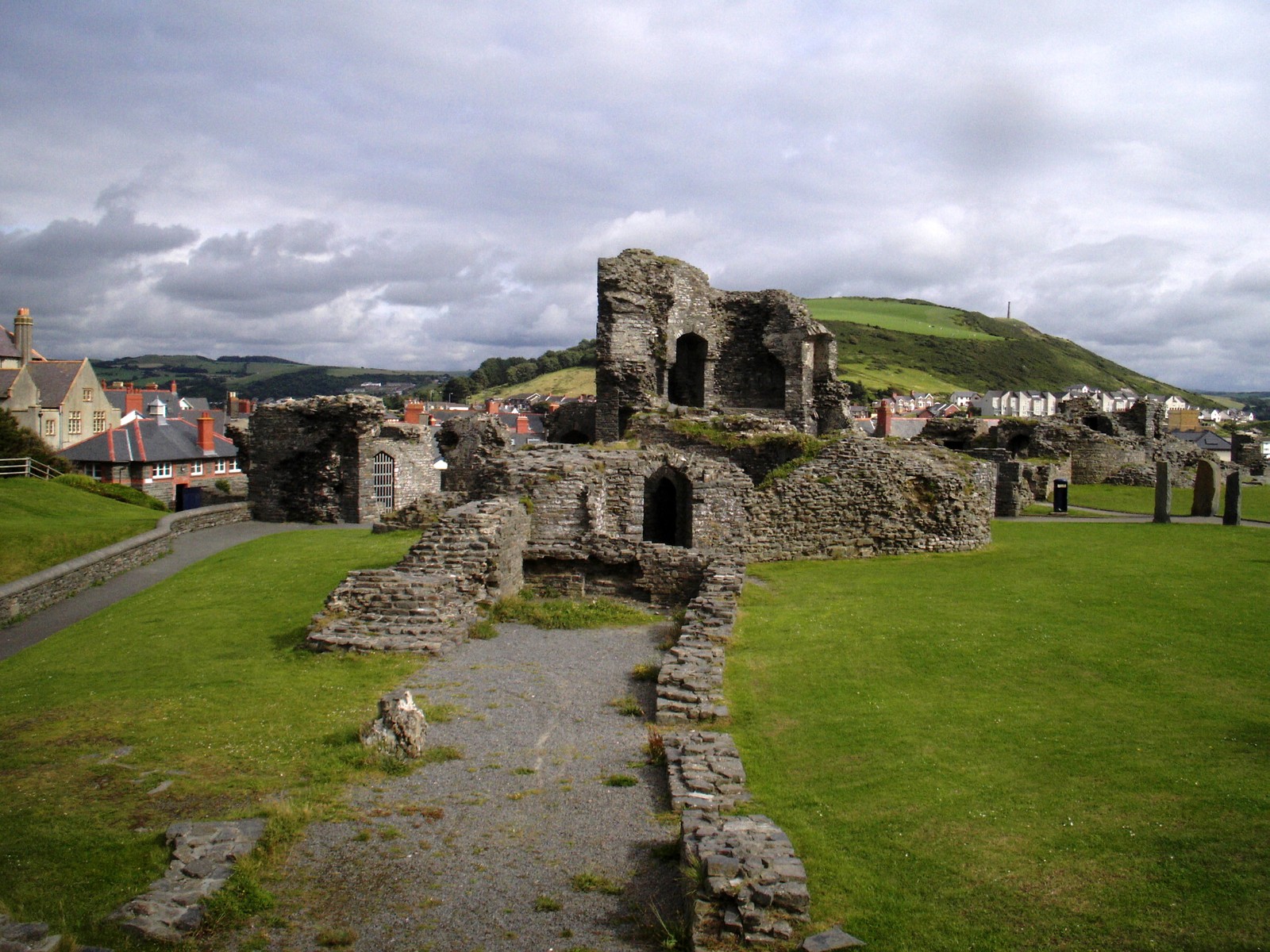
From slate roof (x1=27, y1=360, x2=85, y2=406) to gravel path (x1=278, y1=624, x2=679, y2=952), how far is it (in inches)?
2372

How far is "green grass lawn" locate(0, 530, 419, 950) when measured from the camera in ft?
20.9

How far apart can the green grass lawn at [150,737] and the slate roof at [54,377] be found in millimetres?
51017

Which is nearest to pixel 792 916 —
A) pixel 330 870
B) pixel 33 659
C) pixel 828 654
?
pixel 330 870

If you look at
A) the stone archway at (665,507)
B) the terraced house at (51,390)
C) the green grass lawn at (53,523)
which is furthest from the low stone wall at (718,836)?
the terraced house at (51,390)

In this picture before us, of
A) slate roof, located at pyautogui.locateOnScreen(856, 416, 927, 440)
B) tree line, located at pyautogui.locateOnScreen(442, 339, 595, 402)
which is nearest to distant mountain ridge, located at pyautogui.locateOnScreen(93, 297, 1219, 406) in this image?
tree line, located at pyautogui.locateOnScreen(442, 339, 595, 402)

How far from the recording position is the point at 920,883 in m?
5.91

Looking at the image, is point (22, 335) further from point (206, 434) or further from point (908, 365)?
point (908, 365)

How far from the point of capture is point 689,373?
97.9 ft

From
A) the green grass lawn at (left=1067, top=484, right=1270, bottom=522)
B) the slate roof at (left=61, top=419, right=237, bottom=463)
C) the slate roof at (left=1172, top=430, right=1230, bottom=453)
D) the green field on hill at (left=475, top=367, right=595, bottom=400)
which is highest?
the green field on hill at (left=475, top=367, right=595, bottom=400)

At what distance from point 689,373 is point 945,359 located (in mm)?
147586

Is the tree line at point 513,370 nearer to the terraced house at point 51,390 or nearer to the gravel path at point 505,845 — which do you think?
the terraced house at point 51,390

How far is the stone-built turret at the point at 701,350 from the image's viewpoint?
2598cm

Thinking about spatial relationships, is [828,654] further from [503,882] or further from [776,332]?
[776,332]

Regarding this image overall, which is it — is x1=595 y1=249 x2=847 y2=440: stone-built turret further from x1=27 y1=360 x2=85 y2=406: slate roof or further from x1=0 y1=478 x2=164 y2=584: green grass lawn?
x1=27 y1=360 x2=85 y2=406: slate roof
